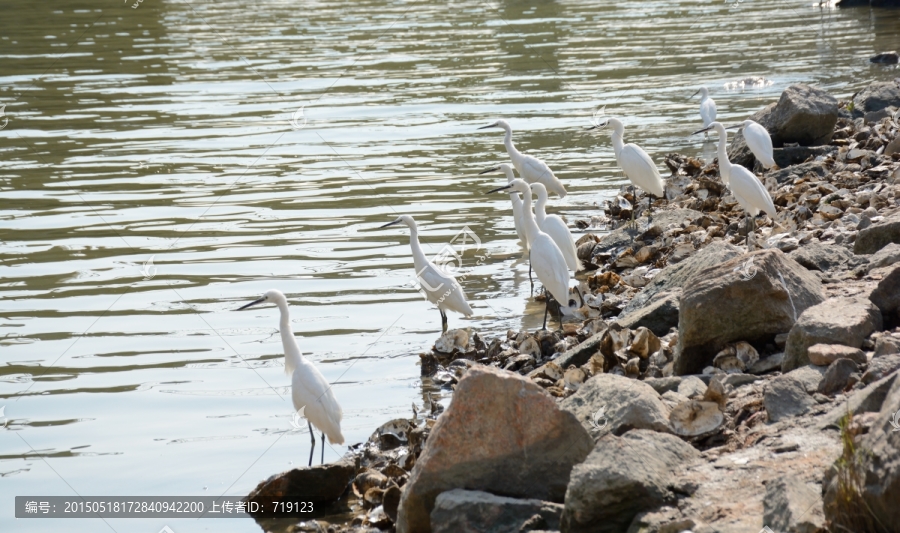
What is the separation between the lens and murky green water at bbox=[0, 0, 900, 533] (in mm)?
6969

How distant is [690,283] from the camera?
555 centimetres

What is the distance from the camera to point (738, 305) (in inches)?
208

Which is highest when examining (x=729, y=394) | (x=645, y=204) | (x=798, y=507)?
(x=798, y=507)

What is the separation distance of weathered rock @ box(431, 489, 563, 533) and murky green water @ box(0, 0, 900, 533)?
1.97 meters

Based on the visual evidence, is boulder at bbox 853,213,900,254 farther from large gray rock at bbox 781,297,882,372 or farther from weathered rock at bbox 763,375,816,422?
weathered rock at bbox 763,375,816,422

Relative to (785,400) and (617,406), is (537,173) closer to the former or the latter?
(617,406)

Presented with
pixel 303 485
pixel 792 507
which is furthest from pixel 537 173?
pixel 792 507

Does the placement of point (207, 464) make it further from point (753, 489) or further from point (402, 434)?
point (753, 489)

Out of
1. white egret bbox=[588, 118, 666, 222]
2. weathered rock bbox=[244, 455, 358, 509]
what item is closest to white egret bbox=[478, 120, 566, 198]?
white egret bbox=[588, 118, 666, 222]

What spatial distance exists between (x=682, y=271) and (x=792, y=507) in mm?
4185

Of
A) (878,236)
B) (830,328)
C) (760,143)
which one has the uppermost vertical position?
(830,328)

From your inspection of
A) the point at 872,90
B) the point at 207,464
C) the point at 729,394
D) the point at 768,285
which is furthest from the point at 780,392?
the point at 872,90

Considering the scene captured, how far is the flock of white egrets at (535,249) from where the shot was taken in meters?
6.25

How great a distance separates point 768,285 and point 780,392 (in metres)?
1.02
